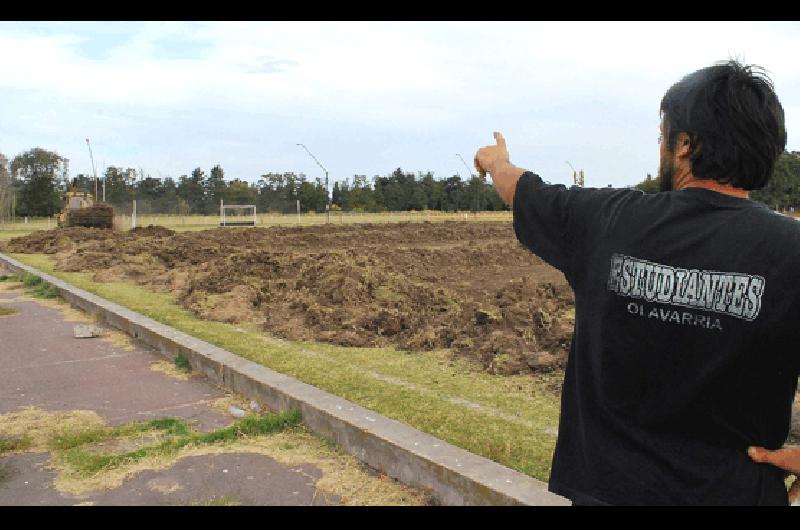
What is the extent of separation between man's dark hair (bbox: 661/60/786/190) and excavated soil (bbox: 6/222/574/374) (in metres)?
4.67

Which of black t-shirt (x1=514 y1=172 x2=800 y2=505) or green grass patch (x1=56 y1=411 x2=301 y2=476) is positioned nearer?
black t-shirt (x1=514 y1=172 x2=800 y2=505)

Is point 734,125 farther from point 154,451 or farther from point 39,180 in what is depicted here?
point 39,180

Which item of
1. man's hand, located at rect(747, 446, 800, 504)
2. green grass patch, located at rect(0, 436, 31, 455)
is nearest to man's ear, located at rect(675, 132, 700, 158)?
man's hand, located at rect(747, 446, 800, 504)

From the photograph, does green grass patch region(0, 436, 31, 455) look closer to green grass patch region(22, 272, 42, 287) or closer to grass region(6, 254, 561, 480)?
grass region(6, 254, 561, 480)

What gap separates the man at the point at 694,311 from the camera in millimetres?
1464

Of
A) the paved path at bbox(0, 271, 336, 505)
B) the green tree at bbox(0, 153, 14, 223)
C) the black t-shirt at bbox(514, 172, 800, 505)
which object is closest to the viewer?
the black t-shirt at bbox(514, 172, 800, 505)

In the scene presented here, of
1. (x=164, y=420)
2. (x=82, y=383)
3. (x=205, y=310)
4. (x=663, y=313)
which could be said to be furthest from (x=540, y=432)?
(x=205, y=310)

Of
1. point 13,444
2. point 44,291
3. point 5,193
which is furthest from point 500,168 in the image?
point 5,193

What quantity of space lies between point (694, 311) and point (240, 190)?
7954 centimetres

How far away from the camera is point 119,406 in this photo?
5.50 meters

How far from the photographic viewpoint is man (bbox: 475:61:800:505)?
4.80 ft

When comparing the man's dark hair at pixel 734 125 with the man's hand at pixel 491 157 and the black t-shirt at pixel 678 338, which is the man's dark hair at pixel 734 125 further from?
the man's hand at pixel 491 157

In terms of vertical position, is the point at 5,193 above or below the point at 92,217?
above

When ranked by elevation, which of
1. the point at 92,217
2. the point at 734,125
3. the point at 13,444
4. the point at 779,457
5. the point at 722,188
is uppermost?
the point at 734,125
